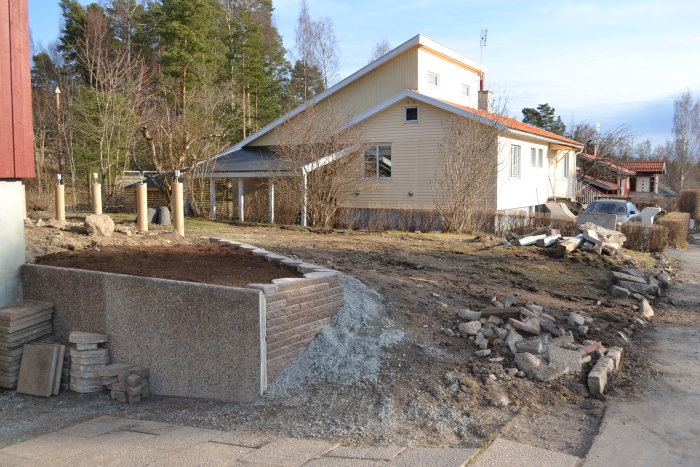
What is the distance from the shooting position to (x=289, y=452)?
4.04 m

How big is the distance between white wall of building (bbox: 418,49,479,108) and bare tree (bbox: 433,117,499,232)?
5984mm

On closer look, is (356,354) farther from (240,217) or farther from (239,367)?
(240,217)

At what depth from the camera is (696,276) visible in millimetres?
12766

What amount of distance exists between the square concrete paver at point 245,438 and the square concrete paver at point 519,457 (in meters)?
1.61

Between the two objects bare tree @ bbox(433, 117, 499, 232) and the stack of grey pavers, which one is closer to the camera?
the stack of grey pavers

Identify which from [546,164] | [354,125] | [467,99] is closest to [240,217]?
[354,125]

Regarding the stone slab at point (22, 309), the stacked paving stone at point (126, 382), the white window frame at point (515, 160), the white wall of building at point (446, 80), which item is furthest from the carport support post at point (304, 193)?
the stacked paving stone at point (126, 382)

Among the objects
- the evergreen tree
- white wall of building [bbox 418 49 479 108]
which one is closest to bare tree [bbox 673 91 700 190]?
the evergreen tree

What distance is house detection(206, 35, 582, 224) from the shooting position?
2064 centimetres

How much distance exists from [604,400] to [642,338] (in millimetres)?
2644

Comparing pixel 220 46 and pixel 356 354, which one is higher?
pixel 220 46

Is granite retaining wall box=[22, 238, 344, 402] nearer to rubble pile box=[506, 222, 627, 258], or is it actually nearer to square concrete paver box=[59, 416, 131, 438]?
square concrete paver box=[59, 416, 131, 438]

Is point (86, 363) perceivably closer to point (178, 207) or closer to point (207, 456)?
point (207, 456)

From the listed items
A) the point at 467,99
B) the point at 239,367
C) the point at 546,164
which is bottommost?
the point at 239,367
